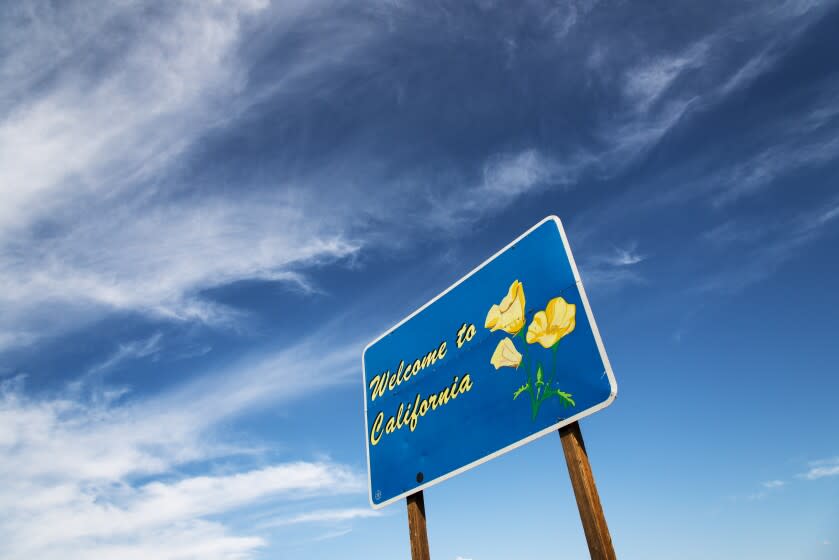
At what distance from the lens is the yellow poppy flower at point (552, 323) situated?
333 centimetres

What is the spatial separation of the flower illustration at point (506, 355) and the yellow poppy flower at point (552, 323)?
17 centimetres

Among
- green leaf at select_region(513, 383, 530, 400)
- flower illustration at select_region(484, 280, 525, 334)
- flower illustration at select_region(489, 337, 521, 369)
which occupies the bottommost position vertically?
green leaf at select_region(513, 383, 530, 400)

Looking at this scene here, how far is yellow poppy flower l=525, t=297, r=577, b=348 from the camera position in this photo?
3328mm

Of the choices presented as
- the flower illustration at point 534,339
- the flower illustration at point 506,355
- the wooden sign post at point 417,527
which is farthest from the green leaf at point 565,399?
the wooden sign post at point 417,527

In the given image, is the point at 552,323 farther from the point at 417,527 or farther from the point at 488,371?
the point at 417,527

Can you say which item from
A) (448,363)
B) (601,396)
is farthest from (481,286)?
(601,396)

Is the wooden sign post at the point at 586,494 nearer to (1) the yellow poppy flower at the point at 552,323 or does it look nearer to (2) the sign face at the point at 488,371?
(2) the sign face at the point at 488,371

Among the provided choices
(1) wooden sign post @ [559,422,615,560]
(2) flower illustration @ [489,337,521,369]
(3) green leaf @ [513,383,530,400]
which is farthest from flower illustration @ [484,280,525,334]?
(1) wooden sign post @ [559,422,615,560]

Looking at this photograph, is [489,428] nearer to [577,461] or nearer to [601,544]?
[577,461]

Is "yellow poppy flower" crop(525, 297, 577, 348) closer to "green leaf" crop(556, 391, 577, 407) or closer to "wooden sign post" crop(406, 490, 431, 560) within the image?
"green leaf" crop(556, 391, 577, 407)

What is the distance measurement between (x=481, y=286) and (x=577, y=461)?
1789mm

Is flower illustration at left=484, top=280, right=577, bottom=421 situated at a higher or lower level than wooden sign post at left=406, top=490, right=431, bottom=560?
higher

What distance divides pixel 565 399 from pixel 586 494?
60 centimetres

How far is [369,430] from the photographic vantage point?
5090 mm
